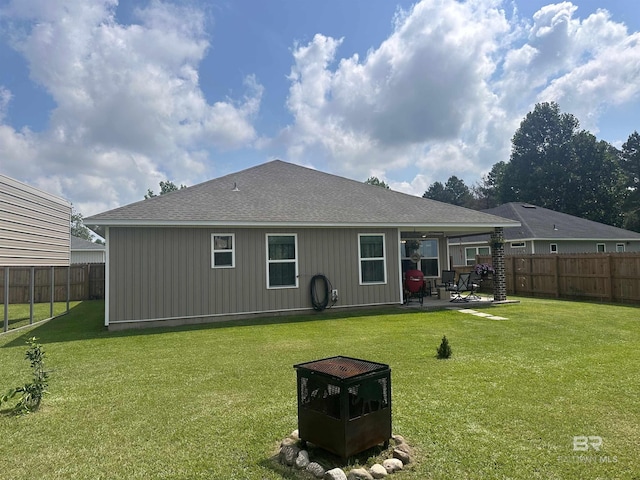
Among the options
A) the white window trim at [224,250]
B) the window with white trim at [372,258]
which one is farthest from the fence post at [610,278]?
the white window trim at [224,250]

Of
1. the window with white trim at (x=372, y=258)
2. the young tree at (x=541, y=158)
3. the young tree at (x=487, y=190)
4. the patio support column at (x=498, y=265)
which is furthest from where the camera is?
the young tree at (x=487, y=190)

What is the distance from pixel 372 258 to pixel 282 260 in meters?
2.59

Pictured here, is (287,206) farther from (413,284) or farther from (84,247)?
(84,247)

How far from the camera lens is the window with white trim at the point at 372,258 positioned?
11148 millimetres

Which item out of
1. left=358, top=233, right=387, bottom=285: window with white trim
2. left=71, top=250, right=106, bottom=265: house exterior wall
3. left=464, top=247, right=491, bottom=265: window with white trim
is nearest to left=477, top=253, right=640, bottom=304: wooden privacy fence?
left=464, top=247, right=491, bottom=265: window with white trim

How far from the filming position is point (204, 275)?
31.7 feet

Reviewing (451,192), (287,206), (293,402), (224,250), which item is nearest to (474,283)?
(287,206)

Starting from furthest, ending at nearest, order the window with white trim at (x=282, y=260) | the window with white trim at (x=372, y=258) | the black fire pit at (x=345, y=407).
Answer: the window with white trim at (x=372, y=258)
the window with white trim at (x=282, y=260)
the black fire pit at (x=345, y=407)

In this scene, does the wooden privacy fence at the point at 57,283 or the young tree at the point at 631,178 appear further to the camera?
the young tree at the point at 631,178

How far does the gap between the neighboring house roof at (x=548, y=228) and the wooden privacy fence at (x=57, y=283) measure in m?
18.5

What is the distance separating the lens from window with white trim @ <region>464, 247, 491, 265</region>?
21.3 m

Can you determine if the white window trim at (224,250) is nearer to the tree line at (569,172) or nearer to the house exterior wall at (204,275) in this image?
the house exterior wall at (204,275)

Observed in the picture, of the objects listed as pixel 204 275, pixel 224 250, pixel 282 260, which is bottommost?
pixel 204 275

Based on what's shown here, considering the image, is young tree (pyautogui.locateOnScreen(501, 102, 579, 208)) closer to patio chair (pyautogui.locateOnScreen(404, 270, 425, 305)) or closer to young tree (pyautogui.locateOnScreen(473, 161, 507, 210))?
young tree (pyautogui.locateOnScreen(473, 161, 507, 210))
